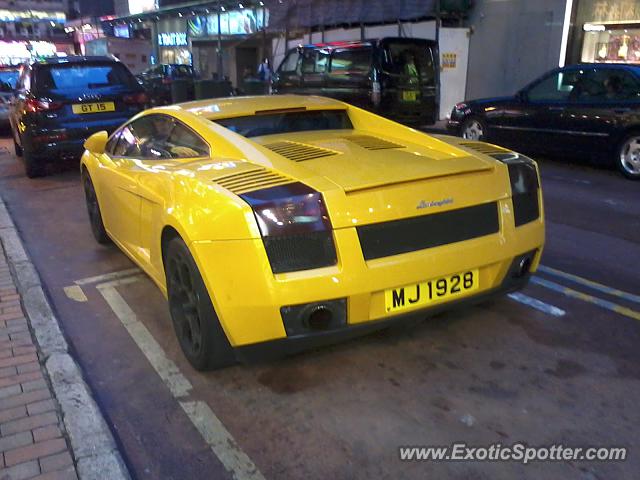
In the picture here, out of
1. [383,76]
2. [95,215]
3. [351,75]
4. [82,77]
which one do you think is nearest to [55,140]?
[82,77]

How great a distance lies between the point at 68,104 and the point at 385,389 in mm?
7262

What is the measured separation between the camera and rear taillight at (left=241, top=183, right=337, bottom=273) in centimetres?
265

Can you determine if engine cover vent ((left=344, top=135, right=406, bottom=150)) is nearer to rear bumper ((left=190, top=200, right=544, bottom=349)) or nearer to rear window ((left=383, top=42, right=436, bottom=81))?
rear bumper ((left=190, top=200, right=544, bottom=349))

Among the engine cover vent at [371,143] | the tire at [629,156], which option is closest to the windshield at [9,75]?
the tire at [629,156]

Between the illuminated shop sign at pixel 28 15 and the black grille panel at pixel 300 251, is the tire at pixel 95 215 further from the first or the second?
the illuminated shop sign at pixel 28 15

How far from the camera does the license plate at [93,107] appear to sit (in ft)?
28.0

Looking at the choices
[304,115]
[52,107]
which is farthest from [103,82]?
[304,115]

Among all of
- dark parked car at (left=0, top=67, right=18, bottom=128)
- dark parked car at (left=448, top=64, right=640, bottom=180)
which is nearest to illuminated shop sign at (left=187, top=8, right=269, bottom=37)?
dark parked car at (left=0, top=67, right=18, bottom=128)

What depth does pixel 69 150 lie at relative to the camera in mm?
8570

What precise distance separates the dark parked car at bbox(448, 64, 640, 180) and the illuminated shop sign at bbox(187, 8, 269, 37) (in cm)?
1415

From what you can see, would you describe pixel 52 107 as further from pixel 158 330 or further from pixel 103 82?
pixel 158 330

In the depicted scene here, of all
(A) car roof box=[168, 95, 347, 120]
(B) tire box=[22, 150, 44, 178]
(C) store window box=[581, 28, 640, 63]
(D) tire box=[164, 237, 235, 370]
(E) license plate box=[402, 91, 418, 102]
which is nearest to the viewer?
(D) tire box=[164, 237, 235, 370]

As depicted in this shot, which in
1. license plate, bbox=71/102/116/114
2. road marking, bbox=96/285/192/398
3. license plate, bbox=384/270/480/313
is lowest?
road marking, bbox=96/285/192/398

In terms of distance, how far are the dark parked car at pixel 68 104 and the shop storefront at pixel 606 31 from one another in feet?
33.0
